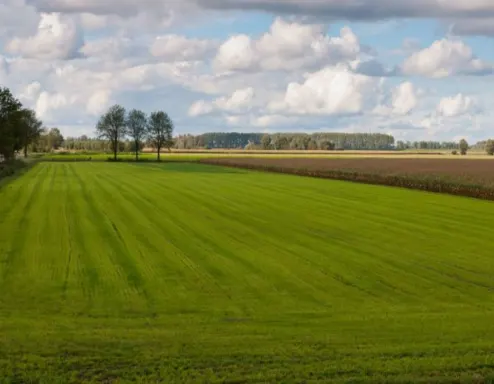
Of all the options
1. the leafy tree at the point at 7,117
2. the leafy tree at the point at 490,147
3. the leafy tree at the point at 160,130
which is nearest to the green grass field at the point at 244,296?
the leafy tree at the point at 7,117

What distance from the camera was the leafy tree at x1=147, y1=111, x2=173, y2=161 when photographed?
154 m

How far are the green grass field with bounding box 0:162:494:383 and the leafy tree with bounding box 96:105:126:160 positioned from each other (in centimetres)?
12197

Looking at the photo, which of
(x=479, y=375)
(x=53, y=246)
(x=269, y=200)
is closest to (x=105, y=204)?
(x=269, y=200)

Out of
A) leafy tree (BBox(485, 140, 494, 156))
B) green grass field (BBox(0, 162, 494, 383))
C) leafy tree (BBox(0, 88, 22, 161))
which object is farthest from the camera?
leafy tree (BBox(485, 140, 494, 156))

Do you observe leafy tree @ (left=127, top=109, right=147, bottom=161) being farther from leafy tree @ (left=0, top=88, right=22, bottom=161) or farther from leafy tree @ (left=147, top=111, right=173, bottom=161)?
leafy tree @ (left=0, top=88, right=22, bottom=161)

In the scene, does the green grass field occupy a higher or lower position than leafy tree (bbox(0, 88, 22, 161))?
lower

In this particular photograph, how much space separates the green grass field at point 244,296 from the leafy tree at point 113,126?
400 feet

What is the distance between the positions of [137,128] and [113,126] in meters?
5.18

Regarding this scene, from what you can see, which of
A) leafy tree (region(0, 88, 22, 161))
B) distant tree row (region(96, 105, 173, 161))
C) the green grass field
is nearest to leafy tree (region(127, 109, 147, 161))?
distant tree row (region(96, 105, 173, 161))

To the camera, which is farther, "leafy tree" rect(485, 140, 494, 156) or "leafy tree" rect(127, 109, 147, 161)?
"leafy tree" rect(485, 140, 494, 156)

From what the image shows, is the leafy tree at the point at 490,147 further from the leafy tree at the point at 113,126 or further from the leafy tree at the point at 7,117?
the leafy tree at the point at 7,117

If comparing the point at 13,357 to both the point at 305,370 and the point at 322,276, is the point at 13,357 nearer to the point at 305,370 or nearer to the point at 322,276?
the point at 305,370

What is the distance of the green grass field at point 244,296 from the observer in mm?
10711

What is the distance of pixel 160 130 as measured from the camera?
15425 centimetres
